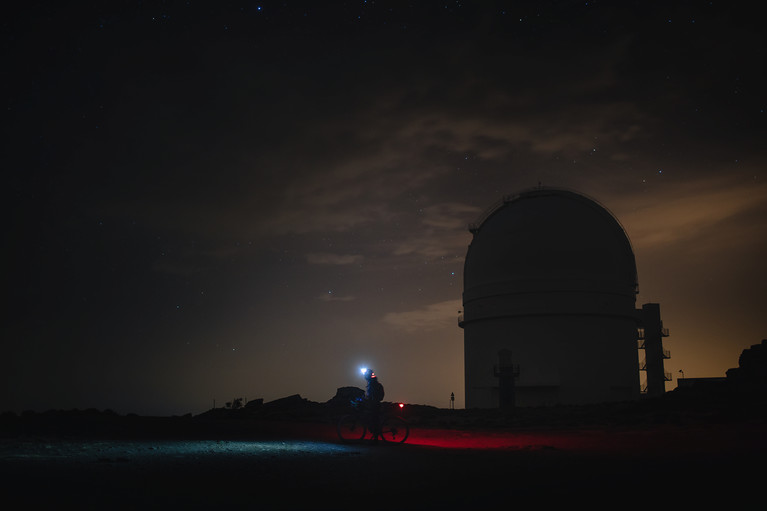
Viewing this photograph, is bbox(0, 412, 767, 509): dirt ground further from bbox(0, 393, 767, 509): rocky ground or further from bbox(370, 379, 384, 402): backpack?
bbox(370, 379, 384, 402): backpack

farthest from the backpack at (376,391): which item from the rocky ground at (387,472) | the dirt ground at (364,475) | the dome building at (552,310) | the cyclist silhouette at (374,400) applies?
the dome building at (552,310)

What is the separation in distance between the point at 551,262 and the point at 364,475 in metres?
30.5

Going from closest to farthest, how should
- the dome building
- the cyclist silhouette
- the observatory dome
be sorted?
1. the cyclist silhouette
2. the dome building
3. the observatory dome

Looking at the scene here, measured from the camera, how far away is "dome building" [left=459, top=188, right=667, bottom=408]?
35.5 meters

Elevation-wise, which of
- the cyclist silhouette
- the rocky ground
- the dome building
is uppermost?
the dome building

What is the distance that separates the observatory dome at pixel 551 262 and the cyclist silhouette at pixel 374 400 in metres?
23.3

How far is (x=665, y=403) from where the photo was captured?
78.8 ft

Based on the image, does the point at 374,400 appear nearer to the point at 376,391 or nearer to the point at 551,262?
the point at 376,391

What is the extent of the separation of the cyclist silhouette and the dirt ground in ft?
2.02

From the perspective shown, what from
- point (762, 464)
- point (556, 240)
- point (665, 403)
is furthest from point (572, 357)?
point (762, 464)

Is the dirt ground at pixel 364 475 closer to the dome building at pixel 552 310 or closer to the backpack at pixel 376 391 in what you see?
the backpack at pixel 376 391

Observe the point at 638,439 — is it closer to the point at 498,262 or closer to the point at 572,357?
the point at 572,357

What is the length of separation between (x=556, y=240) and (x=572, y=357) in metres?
7.12

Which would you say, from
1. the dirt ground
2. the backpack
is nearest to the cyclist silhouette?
the backpack
